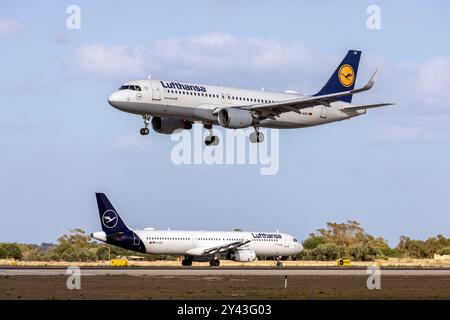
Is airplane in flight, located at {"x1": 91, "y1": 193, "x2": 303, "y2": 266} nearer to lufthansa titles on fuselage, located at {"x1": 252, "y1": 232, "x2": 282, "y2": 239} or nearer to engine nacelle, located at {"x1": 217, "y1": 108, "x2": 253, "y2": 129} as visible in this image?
lufthansa titles on fuselage, located at {"x1": 252, "y1": 232, "x2": 282, "y2": 239}

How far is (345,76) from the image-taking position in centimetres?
9412

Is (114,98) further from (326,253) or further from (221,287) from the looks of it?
(326,253)

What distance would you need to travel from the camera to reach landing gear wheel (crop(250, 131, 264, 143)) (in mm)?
80812

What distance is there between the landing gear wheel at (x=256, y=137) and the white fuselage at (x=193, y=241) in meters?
23.6

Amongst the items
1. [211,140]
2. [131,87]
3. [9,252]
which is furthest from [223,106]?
[9,252]

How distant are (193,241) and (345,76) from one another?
23.0 m

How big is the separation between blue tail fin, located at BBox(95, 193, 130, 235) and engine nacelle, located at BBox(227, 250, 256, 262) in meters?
11.5

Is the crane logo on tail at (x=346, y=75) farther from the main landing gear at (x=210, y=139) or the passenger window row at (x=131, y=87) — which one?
the passenger window row at (x=131, y=87)

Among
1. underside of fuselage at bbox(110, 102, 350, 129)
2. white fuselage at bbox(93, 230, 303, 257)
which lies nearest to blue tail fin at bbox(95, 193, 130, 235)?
white fuselage at bbox(93, 230, 303, 257)

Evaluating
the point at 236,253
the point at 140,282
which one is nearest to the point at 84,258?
the point at 236,253
